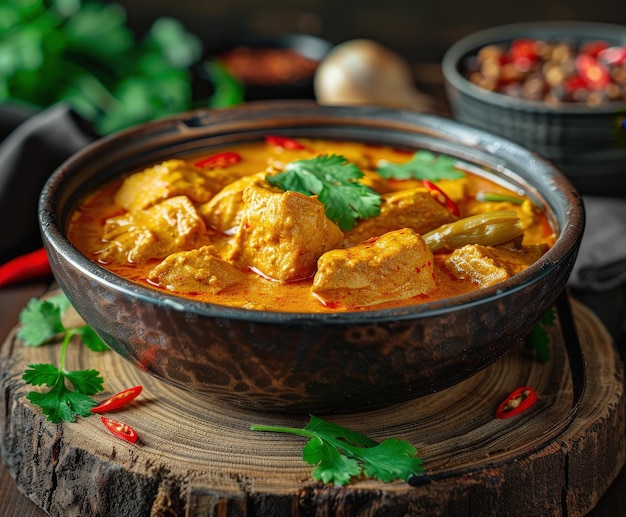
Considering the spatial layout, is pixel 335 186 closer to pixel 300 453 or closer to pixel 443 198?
pixel 443 198

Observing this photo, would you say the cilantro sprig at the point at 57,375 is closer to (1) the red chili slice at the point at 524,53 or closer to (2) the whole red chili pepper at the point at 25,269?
(2) the whole red chili pepper at the point at 25,269

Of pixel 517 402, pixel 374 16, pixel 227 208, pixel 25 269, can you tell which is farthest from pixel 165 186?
pixel 374 16

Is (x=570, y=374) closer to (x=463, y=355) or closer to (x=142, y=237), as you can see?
(x=463, y=355)

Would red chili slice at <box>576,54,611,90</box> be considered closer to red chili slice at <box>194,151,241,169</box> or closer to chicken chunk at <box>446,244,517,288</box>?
red chili slice at <box>194,151,241,169</box>

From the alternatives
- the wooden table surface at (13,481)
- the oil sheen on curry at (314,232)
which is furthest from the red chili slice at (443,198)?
the wooden table surface at (13,481)

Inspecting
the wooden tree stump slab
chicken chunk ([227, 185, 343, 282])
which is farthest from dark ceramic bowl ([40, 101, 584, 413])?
chicken chunk ([227, 185, 343, 282])

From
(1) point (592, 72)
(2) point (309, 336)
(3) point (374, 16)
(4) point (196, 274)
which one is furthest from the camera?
(3) point (374, 16)
